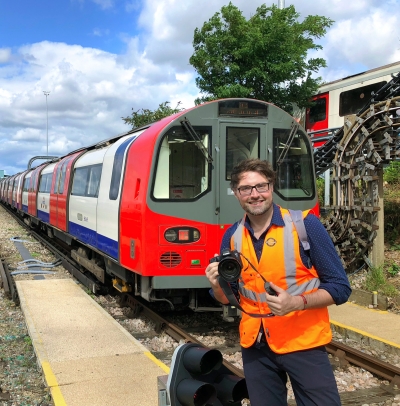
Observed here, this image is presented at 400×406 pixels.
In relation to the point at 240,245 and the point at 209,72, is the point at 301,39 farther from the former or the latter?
the point at 240,245

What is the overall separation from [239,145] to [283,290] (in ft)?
13.7

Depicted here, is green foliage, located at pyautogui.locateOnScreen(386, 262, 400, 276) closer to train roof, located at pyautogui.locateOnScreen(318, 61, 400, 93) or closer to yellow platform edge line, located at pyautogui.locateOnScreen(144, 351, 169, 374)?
A: yellow platform edge line, located at pyautogui.locateOnScreen(144, 351, 169, 374)

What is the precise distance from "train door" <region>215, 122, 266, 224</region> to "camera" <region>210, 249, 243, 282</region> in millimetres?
3606

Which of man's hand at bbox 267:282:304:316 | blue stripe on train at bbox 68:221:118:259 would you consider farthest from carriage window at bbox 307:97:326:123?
man's hand at bbox 267:282:304:316

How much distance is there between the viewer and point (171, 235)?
5.82 metres

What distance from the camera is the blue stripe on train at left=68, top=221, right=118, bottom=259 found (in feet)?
23.1

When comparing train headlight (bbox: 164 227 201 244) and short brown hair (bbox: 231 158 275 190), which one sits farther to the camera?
train headlight (bbox: 164 227 201 244)

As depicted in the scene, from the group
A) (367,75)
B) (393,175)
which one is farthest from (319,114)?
(393,175)

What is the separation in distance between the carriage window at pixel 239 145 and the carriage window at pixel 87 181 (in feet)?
9.13

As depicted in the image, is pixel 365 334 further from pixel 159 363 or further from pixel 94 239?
pixel 94 239

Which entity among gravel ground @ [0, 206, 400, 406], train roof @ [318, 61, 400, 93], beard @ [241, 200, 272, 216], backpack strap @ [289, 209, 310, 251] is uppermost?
train roof @ [318, 61, 400, 93]

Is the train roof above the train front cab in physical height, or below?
above

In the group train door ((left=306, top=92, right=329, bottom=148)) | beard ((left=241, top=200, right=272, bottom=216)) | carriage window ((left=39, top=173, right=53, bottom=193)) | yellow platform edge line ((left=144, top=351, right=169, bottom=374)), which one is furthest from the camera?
train door ((left=306, top=92, right=329, bottom=148))

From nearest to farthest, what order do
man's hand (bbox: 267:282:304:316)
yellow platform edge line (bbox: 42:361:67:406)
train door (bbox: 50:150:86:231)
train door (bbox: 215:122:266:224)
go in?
man's hand (bbox: 267:282:304:316), yellow platform edge line (bbox: 42:361:67:406), train door (bbox: 215:122:266:224), train door (bbox: 50:150:86:231)
